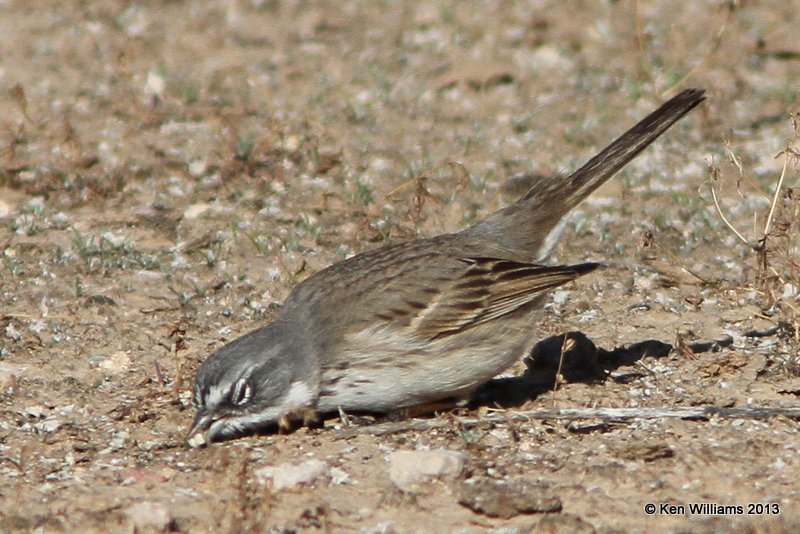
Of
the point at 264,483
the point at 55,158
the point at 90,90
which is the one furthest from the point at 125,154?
the point at 264,483

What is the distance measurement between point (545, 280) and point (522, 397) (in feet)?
2.10

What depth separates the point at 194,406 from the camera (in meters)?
6.08

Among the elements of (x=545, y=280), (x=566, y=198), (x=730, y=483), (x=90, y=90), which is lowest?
(x=730, y=483)

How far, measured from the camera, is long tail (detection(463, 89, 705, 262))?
7.00m

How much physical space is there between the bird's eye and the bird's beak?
0.14 m

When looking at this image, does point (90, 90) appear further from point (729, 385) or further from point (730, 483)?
point (730, 483)

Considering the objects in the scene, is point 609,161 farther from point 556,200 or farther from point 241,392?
point 241,392

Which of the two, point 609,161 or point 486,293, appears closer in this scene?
point 486,293

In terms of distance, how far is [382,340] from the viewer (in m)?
6.13

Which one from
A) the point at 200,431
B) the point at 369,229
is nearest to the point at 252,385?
the point at 200,431

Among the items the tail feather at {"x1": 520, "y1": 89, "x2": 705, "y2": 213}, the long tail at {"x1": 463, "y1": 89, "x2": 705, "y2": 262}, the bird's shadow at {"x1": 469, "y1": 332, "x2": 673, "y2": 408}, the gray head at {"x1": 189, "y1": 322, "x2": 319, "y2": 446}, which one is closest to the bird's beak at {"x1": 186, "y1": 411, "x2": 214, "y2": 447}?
the gray head at {"x1": 189, "y1": 322, "x2": 319, "y2": 446}

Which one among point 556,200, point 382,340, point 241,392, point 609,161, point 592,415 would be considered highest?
point 609,161

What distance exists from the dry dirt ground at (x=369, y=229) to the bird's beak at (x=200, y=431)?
0.08 m

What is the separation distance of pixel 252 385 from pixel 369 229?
2.59 metres
